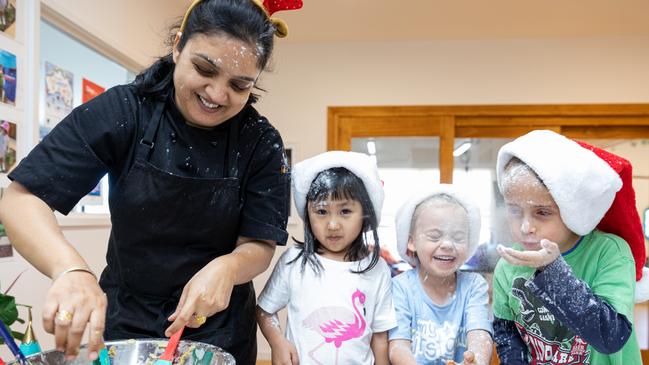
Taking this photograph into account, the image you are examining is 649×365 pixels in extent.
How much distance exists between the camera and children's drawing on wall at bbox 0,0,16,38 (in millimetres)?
1549

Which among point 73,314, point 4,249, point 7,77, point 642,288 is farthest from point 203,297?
point 7,77

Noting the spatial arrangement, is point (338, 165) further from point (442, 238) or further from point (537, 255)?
point (537, 255)

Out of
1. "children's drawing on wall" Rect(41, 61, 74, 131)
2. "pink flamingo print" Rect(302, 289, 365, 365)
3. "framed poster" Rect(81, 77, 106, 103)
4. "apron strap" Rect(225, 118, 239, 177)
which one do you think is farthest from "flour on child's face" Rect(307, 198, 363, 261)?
"framed poster" Rect(81, 77, 106, 103)

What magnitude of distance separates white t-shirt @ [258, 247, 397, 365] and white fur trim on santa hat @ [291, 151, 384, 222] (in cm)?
13

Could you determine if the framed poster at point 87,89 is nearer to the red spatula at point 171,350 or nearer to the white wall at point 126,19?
the white wall at point 126,19

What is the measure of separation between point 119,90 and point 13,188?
250mm

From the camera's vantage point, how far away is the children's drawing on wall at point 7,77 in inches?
61.1

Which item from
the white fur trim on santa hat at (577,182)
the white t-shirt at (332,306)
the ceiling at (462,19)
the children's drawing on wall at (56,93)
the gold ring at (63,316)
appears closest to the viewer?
the gold ring at (63,316)

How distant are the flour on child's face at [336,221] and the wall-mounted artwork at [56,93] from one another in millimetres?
1340

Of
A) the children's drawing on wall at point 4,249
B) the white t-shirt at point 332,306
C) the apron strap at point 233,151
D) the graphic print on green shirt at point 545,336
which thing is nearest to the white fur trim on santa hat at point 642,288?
the graphic print on green shirt at point 545,336

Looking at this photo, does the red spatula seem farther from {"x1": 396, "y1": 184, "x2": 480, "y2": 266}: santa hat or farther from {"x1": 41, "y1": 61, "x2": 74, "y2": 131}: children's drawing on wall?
{"x1": 41, "y1": 61, "x2": 74, "y2": 131}: children's drawing on wall

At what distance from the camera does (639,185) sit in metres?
3.06

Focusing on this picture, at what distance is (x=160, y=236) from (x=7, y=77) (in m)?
1.11

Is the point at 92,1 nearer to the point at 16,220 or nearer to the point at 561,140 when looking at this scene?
the point at 16,220
